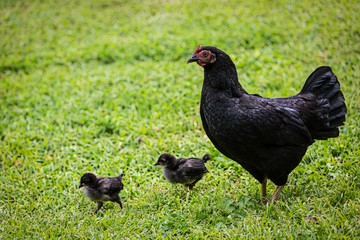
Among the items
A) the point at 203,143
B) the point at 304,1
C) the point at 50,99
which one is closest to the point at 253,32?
the point at 304,1

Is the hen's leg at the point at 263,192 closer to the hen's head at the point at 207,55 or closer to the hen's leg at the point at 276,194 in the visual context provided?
the hen's leg at the point at 276,194

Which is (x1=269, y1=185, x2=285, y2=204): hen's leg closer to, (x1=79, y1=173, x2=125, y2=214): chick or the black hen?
the black hen

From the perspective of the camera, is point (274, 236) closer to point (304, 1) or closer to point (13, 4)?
point (304, 1)

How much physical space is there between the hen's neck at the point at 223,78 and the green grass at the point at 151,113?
1.39 meters

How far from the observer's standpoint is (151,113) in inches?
275

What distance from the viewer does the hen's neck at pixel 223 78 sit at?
4.19 m

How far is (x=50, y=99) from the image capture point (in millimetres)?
7805

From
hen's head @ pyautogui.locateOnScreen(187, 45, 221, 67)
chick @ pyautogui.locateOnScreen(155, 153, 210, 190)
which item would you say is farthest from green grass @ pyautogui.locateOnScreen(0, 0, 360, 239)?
hen's head @ pyautogui.locateOnScreen(187, 45, 221, 67)

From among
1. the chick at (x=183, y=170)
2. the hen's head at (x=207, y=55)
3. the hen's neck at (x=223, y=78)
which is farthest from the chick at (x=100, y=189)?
the hen's head at (x=207, y=55)

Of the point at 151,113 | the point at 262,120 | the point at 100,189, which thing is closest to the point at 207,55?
the point at 262,120

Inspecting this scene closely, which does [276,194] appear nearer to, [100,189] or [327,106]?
[327,106]

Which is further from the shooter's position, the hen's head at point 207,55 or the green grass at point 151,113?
the green grass at point 151,113

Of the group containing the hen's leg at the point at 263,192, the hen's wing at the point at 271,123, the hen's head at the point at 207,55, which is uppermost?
the hen's head at the point at 207,55

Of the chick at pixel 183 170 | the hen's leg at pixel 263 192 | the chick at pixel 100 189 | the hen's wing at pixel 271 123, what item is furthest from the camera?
the chick at pixel 183 170
